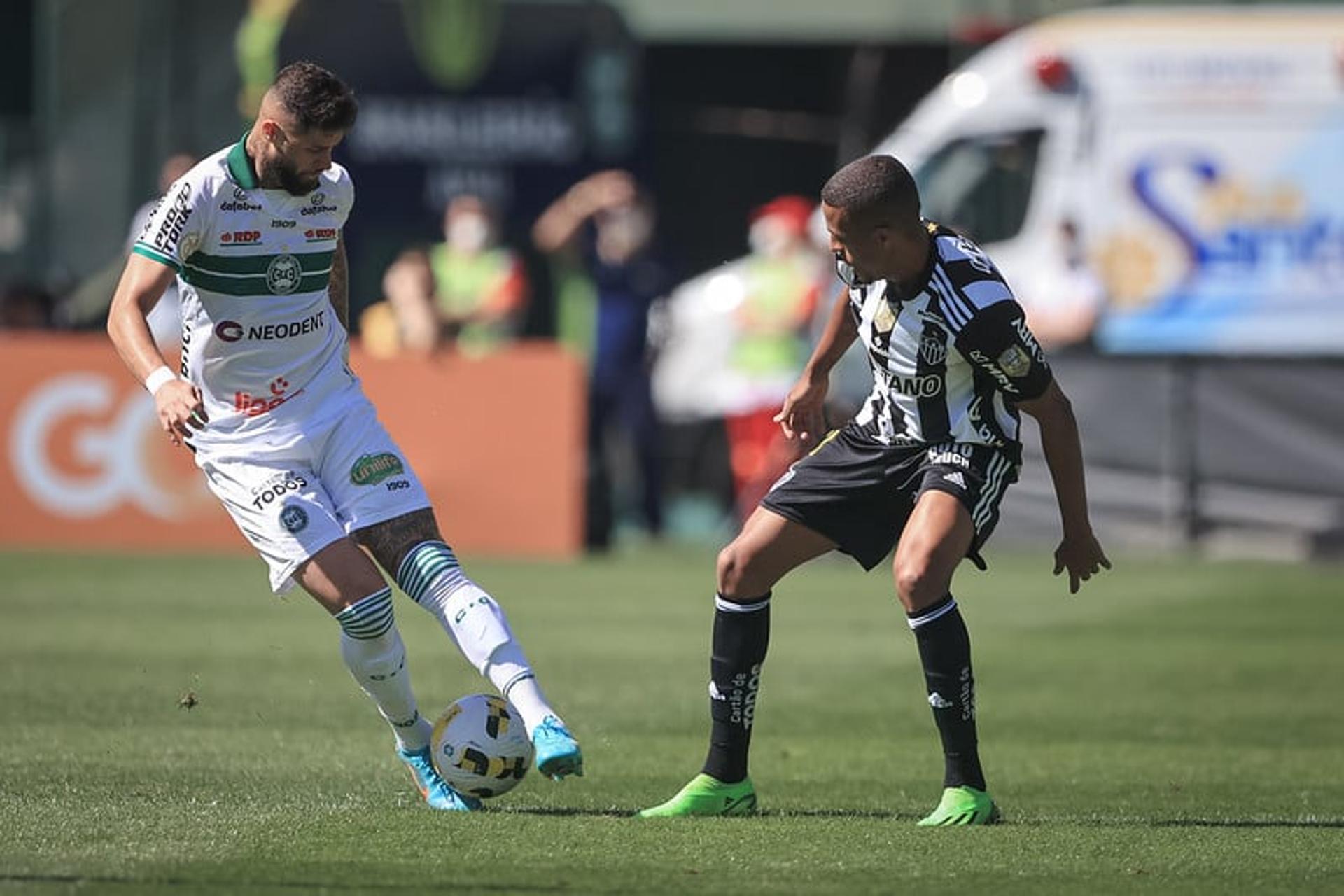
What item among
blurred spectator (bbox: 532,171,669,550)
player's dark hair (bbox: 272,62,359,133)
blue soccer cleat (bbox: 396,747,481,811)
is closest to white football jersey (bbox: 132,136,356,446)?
player's dark hair (bbox: 272,62,359,133)

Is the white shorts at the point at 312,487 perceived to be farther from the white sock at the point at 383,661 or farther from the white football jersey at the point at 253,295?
the white sock at the point at 383,661

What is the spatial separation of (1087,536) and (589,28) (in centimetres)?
1851

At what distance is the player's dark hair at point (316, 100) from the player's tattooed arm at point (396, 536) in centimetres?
123

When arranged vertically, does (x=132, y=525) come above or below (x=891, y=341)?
below

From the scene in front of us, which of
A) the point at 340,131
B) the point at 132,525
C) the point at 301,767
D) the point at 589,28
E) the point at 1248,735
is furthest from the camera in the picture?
the point at 589,28

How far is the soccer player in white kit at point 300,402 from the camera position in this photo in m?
7.61

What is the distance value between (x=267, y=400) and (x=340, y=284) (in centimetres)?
56

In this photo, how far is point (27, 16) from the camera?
25.9 metres

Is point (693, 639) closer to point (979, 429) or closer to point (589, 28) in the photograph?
point (979, 429)

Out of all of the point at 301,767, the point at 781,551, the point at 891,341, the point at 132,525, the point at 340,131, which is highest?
the point at 340,131

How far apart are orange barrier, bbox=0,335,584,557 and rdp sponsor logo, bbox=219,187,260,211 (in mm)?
10403

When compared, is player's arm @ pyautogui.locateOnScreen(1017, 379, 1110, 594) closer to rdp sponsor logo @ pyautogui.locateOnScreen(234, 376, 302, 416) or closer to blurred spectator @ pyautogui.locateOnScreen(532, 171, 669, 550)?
rdp sponsor logo @ pyautogui.locateOnScreen(234, 376, 302, 416)

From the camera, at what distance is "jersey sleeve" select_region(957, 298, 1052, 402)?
295 inches

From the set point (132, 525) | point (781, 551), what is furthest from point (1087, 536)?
point (132, 525)
